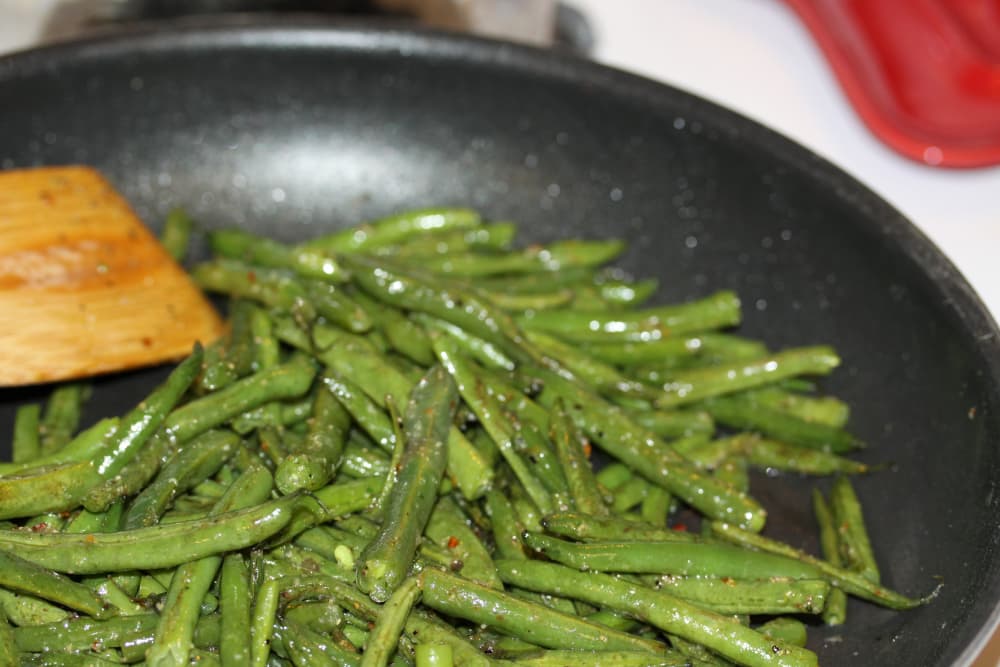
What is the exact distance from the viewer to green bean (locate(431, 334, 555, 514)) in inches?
140

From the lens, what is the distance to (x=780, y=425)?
4.12m

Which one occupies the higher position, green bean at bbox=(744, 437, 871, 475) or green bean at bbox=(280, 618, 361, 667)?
green bean at bbox=(744, 437, 871, 475)

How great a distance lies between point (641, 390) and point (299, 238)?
1.80 metres

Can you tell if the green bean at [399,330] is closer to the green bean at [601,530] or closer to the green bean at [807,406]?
the green bean at [601,530]

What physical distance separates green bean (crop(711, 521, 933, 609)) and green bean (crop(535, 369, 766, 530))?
0.41ft

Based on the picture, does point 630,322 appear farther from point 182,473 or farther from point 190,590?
point 190,590

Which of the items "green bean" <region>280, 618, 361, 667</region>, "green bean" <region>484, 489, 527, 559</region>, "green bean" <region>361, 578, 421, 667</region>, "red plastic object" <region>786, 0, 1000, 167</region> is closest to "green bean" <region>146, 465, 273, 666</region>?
"green bean" <region>280, 618, 361, 667</region>

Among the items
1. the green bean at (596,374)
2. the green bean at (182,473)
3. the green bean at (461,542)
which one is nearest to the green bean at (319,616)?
the green bean at (461,542)

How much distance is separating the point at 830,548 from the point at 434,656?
1625 mm

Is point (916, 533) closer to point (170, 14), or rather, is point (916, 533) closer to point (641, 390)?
point (641, 390)

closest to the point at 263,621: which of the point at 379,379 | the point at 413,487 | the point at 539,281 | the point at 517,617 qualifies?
the point at 413,487

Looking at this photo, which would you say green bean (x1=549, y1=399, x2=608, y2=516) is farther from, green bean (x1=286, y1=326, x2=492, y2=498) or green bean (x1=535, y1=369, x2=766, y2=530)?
green bean (x1=286, y1=326, x2=492, y2=498)

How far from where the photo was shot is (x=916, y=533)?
12.3ft

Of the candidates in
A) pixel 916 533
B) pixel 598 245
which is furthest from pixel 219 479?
pixel 916 533
